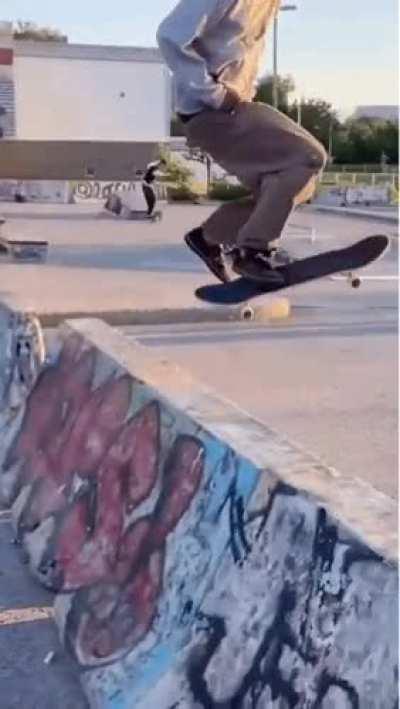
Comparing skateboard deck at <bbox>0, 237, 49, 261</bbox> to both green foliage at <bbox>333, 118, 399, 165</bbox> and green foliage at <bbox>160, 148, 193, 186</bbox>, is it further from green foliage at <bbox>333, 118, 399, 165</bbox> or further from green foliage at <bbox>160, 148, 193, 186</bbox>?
green foliage at <bbox>333, 118, 399, 165</bbox>

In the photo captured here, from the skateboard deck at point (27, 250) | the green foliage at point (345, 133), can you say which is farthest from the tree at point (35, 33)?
the skateboard deck at point (27, 250)

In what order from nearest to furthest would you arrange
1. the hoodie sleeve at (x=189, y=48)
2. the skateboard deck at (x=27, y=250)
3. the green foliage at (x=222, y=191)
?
the hoodie sleeve at (x=189, y=48)
the skateboard deck at (x=27, y=250)
the green foliage at (x=222, y=191)

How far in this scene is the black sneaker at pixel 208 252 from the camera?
496 centimetres

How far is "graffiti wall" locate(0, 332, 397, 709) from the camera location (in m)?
2.97

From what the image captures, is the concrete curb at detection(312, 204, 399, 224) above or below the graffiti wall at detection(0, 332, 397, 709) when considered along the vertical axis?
below

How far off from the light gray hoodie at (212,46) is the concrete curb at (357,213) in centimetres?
2568

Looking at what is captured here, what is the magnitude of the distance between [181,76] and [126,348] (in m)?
2.09

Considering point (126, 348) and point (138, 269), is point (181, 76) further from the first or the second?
point (138, 269)

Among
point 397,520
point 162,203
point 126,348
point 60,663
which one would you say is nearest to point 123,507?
point 60,663

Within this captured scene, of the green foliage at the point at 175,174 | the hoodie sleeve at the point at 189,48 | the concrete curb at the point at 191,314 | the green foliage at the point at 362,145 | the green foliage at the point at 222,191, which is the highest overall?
the hoodie sleeve at the point at 189,48

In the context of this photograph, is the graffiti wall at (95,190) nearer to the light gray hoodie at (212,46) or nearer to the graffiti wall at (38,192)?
the graffiti wall at (38,192)

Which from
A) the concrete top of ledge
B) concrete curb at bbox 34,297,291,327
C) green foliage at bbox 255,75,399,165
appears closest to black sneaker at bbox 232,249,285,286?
the concrete top of ledge

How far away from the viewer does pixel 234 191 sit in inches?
1550

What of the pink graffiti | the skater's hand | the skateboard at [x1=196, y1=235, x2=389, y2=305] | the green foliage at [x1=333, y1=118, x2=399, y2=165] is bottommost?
the green foliage at [x1=333, y1=118, x2=399, y2=165]
